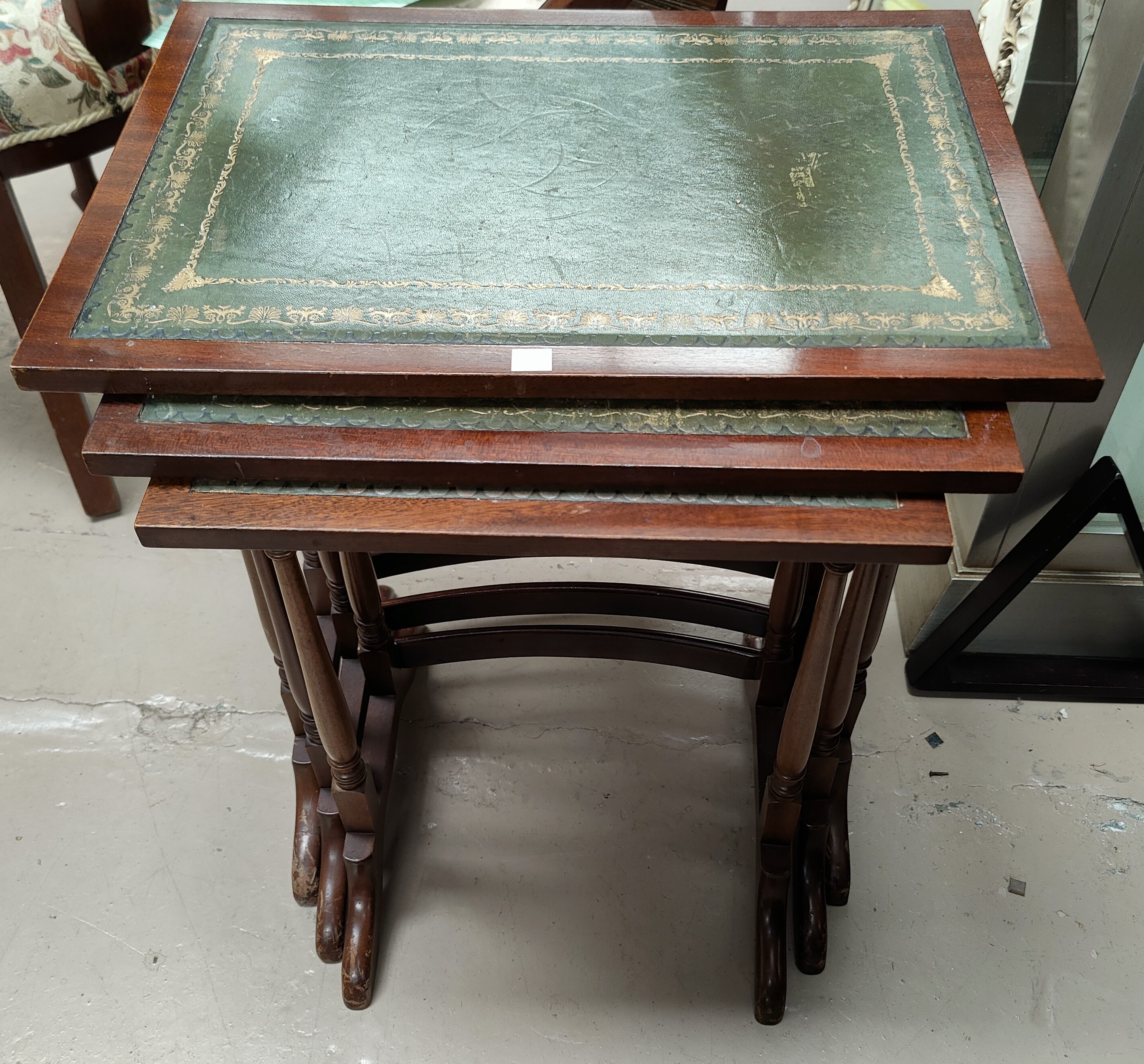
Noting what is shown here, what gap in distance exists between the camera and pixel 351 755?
1563 millimetres

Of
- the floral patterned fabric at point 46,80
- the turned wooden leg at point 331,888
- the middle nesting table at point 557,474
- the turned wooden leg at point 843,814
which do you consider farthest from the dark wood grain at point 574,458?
the floral patterned fabric at point 46,80

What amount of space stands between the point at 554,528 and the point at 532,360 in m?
0.16

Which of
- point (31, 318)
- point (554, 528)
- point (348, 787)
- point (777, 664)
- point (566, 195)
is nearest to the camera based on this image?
point (554, 528)

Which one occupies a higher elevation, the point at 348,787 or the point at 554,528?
the point at 554,528

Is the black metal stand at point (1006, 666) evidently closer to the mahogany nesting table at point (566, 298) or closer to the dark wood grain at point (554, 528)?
the mahogany nesting table at point (566, 298)

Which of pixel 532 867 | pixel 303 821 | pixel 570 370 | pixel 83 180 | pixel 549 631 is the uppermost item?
pixel 570 370

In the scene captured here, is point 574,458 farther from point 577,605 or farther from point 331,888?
point 331,888

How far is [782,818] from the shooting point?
5.29 feet

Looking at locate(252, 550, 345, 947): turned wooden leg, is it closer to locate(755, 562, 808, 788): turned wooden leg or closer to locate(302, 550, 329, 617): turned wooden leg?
locate(302, 550, 329, 617): turned wooden leg

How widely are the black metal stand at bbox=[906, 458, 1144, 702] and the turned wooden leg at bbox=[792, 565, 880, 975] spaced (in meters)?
0.46

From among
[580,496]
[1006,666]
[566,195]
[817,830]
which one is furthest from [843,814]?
[566,195]

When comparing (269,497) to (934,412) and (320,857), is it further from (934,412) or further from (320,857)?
(320,857)

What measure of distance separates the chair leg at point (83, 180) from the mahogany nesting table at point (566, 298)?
5.22 ft

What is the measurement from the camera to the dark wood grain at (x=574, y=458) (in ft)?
3.29
